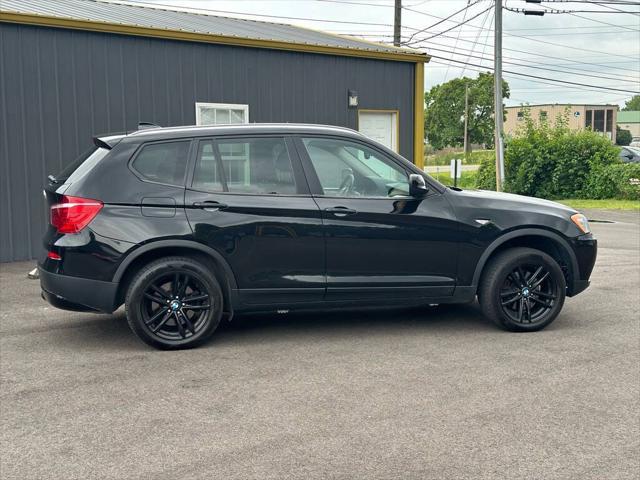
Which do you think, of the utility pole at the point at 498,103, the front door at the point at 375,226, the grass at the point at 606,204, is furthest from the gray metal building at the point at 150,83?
the utility pole at the point at 498,103

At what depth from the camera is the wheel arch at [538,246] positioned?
6.67 metres

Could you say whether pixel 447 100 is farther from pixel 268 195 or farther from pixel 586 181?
pixel 268 195

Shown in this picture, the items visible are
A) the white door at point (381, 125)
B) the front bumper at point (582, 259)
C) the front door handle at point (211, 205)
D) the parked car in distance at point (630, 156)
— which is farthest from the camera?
the parked car in distance at point (630, 156)

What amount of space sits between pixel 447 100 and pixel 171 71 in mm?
71659

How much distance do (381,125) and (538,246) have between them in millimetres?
8651

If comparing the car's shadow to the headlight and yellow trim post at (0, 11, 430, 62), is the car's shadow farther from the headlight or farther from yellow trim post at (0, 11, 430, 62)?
yellow trim post at (0, 11, 430, 62)

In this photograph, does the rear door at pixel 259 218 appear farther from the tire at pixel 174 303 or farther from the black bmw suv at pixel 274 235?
the tire at pixel 174 303

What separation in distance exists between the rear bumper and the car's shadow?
477 mm

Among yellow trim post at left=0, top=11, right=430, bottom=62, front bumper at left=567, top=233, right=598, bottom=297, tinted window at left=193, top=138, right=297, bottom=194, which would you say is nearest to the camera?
tinted window at left=193, top=138, right=297, bottom=194

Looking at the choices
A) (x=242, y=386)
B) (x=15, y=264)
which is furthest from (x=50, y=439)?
(x=15, y=264)

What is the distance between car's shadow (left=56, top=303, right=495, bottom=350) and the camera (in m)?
6.55

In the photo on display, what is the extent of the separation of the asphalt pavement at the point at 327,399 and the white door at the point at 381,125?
26.7ft

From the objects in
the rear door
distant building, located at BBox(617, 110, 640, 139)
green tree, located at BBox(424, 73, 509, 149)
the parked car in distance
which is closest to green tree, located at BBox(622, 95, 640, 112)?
distant building, located at BBox(617, 110, 640, 139)

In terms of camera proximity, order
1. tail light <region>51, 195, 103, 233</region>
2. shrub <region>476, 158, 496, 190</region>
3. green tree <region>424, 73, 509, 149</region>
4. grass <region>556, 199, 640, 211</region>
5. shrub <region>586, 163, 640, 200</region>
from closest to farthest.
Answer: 1. tail light <region>51, 195, 103, 233</region>
2. grass <region>556, 199, 640, 211</region>
3. shrub <region>586, 163, 640, 200</region>
4. shrub <region>476, 158, 496, 190</region>
5. green tree <region>424, 73, 509, 149</region>
